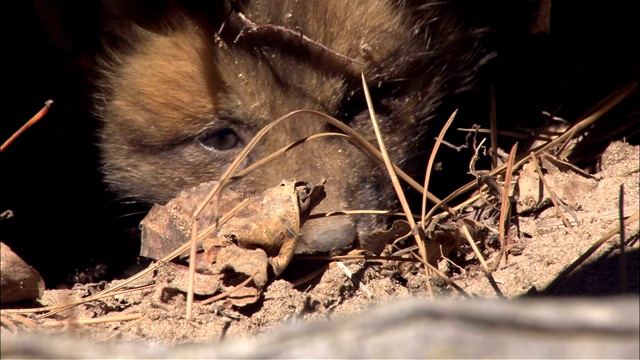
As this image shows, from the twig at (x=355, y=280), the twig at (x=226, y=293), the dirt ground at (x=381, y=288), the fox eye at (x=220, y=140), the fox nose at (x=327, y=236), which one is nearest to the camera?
the dirt ground at (x=381, y=288)

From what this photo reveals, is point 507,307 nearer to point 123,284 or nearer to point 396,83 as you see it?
point 123,284

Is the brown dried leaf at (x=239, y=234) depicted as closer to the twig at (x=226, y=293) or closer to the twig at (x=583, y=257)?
the twig at (x=226, y=293)

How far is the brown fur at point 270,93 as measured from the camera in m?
2.47

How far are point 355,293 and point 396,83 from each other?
0.97 m

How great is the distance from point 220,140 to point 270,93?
0.29m

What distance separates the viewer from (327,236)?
2227mm

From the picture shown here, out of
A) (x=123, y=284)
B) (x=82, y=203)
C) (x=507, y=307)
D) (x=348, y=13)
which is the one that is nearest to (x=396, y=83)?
(x=348, y=13)

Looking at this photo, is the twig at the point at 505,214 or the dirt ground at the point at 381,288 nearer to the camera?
the dirt ground at the point at 381,288

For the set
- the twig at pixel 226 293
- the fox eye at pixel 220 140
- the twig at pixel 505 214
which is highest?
the fox eye at pixel 220 140

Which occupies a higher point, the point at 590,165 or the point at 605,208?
the point at 590,165

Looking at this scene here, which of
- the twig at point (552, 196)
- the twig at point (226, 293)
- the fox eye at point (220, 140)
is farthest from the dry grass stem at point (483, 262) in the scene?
the fox eye at point (220, 140)

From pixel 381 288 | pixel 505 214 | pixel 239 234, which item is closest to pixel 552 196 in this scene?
pixel 505 214

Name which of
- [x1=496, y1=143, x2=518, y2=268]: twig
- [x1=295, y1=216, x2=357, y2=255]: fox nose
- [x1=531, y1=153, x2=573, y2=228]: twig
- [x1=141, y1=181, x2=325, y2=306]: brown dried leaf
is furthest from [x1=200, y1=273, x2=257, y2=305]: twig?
[x1=531, y1=153, x2=573, y2=228]: twig

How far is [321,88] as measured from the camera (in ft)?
8.32
